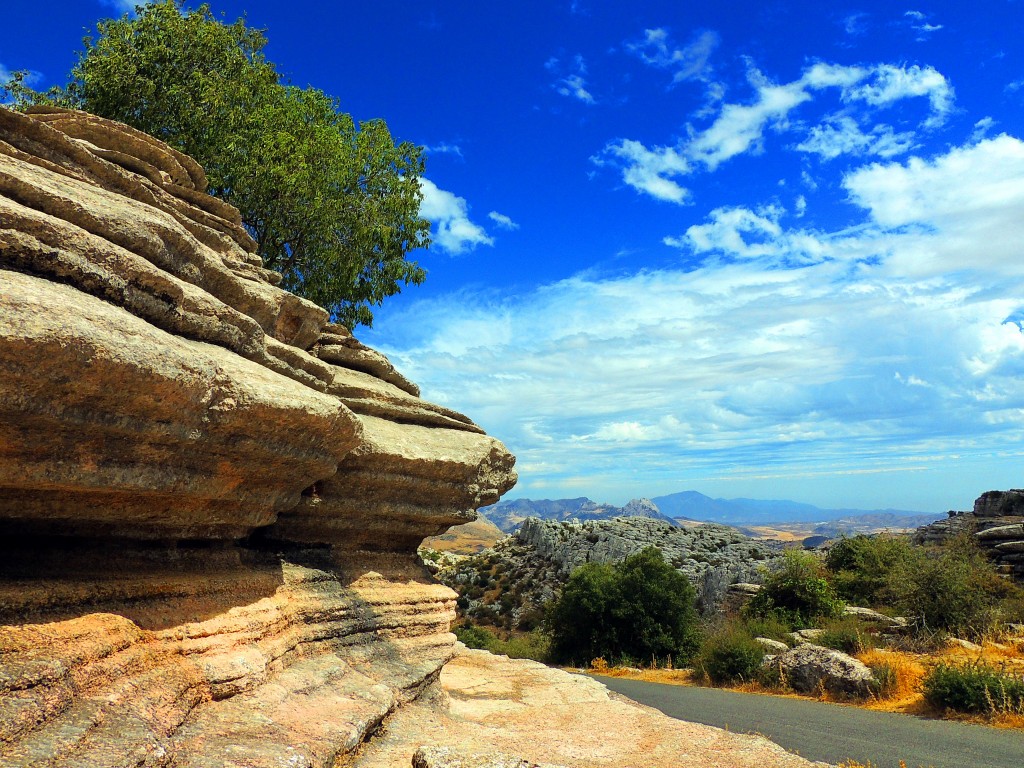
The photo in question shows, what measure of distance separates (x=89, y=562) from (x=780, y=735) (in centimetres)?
1155

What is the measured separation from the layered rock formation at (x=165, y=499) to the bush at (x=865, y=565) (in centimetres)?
2897

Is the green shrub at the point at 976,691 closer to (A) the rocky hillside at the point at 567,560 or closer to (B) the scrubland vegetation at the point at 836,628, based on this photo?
(B) the scrubland vegetation at the point at 836,628

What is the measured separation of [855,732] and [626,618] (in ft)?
62.1

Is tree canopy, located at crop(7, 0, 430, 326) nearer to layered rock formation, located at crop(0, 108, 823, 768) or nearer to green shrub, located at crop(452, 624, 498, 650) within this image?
layered rock formation, located at crop(0, 108, 823, 768)

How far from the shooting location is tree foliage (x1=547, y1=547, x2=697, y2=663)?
30.4 meters

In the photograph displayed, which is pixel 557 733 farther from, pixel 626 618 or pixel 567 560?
pixel 567 560

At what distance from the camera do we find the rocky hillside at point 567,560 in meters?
40.6

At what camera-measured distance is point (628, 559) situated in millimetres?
34719

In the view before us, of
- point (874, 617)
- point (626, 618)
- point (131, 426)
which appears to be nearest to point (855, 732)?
point (131, 426)

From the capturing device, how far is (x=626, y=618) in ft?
101

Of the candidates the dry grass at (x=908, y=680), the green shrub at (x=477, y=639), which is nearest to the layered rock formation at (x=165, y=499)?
the dry grass at (x=908, y=680)

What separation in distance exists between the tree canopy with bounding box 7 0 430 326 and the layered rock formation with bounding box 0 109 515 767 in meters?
8.82

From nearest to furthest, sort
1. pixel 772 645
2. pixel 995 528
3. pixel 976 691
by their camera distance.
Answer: pixel 976 691
pixel 772 645
pixel 995 528

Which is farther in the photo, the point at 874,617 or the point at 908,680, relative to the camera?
the point at 874,617
